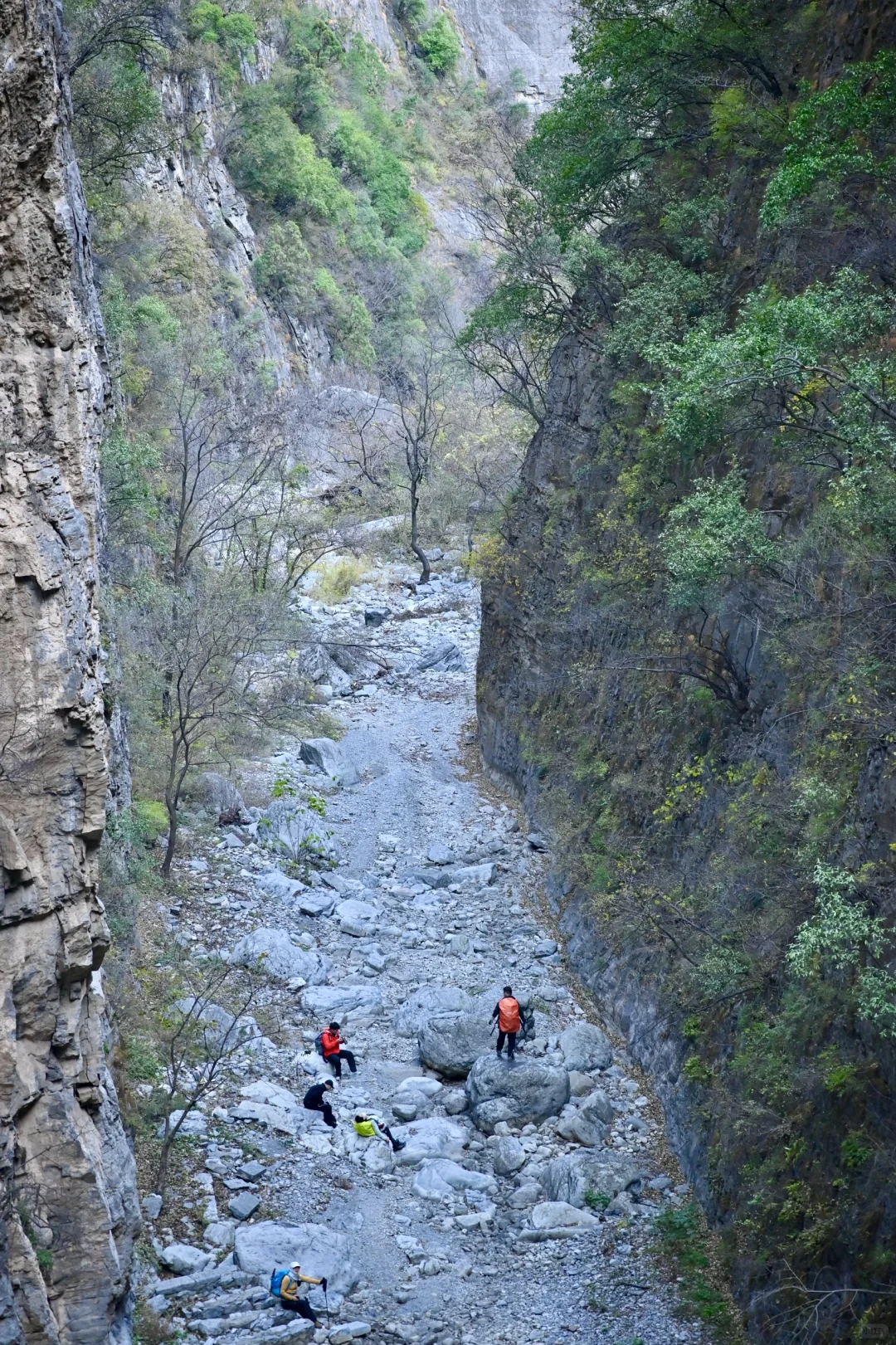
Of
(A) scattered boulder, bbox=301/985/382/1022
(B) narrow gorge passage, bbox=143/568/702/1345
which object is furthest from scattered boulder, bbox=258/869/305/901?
(A) scattered boulder, bbox=301/985/382/1022

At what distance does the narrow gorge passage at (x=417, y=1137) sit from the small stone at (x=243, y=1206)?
1.0 inches

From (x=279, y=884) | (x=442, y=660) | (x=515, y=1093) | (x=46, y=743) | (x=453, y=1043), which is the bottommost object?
(x=279, y=884)

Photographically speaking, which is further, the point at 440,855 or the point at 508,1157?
the point at 440,855

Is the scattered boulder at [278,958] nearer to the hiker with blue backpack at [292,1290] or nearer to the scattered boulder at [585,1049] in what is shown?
the scattered boulder at [585,1049]

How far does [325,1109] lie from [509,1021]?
8.26 feet

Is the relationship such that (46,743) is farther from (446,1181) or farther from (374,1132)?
(374,1132)

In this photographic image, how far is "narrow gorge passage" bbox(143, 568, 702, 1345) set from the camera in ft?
33.9

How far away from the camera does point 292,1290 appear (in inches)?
395

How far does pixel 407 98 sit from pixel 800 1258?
64.0 meters

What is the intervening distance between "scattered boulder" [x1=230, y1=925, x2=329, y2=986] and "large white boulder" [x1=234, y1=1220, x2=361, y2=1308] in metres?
5.59

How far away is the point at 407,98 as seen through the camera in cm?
6078

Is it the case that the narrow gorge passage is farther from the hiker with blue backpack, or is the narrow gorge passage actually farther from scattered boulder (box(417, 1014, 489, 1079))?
the hiker with blue backpack

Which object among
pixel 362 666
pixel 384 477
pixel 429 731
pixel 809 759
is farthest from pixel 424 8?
pixel 809 759

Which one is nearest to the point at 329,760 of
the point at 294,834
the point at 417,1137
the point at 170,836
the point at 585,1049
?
the point at 294,834
